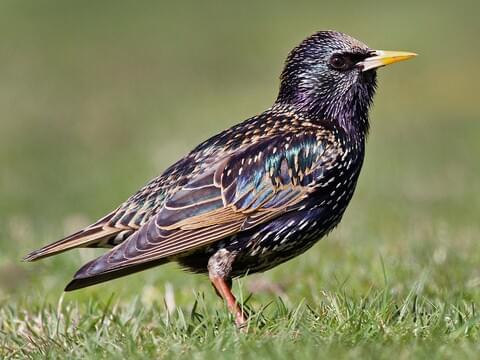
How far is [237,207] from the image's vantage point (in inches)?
228

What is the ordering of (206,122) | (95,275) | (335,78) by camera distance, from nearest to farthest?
(95,275), (335,78), (206,122)

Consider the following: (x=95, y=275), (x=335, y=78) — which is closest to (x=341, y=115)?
(x=335, y=78)

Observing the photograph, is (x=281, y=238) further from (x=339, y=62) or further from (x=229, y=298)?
(x=339, y=62)

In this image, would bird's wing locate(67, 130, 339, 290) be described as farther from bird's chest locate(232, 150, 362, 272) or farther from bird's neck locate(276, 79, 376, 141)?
bird's neck locate(276, 79, 376, 141)

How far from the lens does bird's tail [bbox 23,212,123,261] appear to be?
Answer: 18.5 ft

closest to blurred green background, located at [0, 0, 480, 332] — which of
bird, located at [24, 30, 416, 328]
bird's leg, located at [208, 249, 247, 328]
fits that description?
bird, located at [24, 30, 416, 328]

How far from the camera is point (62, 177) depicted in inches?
546

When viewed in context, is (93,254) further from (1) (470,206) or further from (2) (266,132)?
(1) (470,206)

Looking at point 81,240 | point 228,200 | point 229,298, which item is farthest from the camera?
point 228,200

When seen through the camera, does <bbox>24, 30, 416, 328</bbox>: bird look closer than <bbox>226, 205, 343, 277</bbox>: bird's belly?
Yes

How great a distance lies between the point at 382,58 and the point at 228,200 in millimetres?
1318

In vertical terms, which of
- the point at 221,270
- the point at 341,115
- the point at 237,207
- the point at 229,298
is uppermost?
the point at 341,115

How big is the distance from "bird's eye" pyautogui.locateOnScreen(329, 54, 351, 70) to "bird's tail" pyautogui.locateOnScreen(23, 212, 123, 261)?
5.31 ft

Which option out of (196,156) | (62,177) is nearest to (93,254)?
(196,156)
